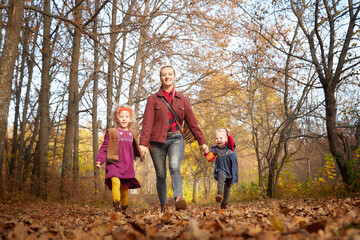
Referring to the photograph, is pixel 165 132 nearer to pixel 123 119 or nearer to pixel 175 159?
pixel 175 159

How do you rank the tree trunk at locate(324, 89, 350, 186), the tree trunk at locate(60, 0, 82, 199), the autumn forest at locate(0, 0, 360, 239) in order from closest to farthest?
1. the autumn forest at locate(0, 0, 360, 239)
2. the tree trunk at locate(324, 89, 350, 186)
3. the tree trunk at locate(60, 0, 82, 199)

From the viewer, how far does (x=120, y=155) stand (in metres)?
5.46

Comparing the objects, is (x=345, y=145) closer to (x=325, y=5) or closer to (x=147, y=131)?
(x=325, y=5)

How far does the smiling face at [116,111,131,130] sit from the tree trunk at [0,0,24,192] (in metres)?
3.21

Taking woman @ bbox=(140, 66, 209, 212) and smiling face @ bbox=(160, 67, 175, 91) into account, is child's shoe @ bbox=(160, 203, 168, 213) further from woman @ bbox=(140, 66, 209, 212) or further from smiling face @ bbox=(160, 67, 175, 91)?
→ smiling face @ bbox=(160, 67, 175, 91)

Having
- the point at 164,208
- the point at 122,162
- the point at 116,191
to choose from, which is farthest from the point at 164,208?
the point at 122,162

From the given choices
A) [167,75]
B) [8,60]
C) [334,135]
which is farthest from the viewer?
[334,135]

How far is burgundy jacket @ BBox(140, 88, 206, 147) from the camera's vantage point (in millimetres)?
5004

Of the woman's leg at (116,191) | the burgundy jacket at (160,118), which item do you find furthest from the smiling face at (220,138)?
the woman's leg at (116,191)

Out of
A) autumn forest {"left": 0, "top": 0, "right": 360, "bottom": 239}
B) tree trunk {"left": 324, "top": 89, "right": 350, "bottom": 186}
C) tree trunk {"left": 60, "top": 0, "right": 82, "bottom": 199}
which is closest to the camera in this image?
autumn forest {"left": 0, "top": 0, "right": 360, "bottom": 239}

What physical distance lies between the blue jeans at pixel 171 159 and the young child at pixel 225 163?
2.72 feet

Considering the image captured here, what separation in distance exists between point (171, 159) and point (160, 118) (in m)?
0.64

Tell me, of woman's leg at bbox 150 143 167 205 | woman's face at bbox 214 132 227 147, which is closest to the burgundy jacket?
woman's leg at bbox 150 143 167 205

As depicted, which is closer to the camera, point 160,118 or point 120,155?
point 160,118
